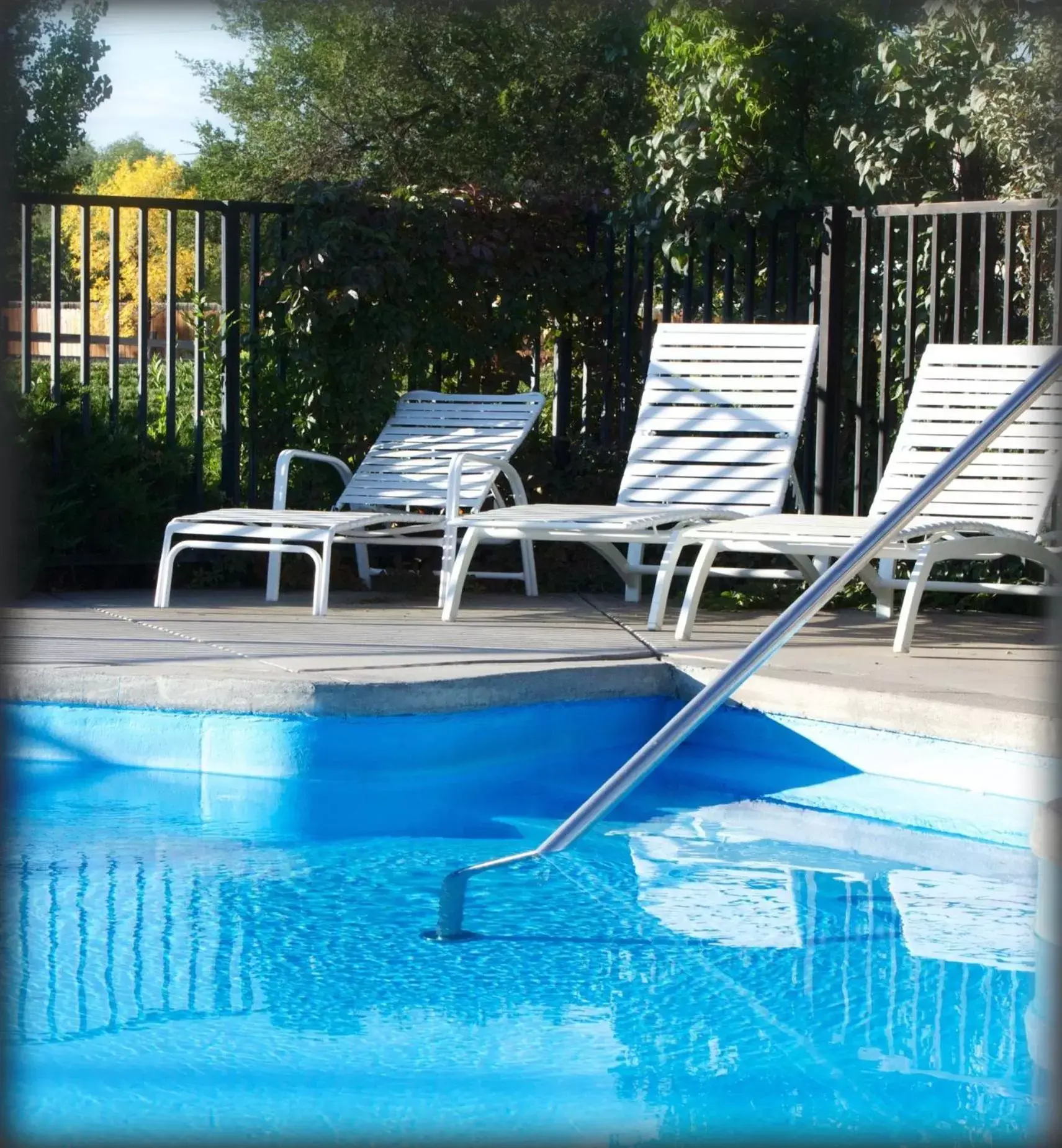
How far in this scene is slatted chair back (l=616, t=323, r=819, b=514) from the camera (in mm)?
5699

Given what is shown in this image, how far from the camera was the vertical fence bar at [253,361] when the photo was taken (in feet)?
20.8

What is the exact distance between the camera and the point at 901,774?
3799 millimetres

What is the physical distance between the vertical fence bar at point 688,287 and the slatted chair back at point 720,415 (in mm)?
295

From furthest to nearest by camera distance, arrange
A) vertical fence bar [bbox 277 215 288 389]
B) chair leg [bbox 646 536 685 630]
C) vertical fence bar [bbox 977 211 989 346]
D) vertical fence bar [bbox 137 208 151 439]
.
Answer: vertical fence bar [bbox 277 215 288 389] → vertical fence bar [bbox 137 208 151 439] → vertical fence bar [bbox 977 211 989 346] → chair leg [bbox 646 536 685 630]

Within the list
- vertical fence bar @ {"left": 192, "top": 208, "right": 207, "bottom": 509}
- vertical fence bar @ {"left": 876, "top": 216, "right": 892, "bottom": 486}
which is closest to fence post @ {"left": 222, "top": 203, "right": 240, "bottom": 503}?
vertical fence bar @ {"left": 192, "top": 208, "right": 207, "bottom": 509}

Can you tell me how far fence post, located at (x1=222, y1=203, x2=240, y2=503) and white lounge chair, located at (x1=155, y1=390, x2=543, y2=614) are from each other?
0.33 meters

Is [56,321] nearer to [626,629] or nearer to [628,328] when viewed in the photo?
[628,328]

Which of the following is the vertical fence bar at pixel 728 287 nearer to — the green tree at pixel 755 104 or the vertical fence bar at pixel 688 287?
the vertical fence bar at pixel 688 287

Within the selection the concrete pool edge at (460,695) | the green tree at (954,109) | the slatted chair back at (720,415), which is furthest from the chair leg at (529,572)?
the green tree at (954,109)

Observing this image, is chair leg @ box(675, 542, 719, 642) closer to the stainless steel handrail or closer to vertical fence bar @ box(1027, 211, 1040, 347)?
vertical fence bar @ box(1027, 211, 1040, 347)

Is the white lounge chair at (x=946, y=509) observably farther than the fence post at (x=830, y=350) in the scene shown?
No

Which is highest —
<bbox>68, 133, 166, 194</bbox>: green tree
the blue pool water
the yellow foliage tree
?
<bbox>68, 133, 166, 194</bbox>: green tree

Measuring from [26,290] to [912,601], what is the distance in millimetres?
3612

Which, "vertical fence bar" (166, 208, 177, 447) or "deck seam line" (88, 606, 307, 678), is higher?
"vertical fence bar" (166, 208, 177, 447)
